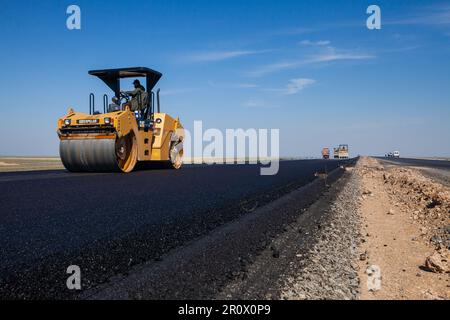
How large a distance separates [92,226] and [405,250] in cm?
396

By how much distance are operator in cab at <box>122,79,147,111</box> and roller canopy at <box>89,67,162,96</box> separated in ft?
1.11

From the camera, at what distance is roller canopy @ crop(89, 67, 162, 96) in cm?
1470

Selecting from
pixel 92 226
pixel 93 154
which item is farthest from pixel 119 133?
pixel 92 226

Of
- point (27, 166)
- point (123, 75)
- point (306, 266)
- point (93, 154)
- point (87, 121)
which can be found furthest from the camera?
point (27, 166)

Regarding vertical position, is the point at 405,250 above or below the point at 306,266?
below

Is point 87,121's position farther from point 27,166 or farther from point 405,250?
point 27,166

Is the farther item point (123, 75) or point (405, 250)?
point (123, 75)

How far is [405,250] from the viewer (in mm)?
4773

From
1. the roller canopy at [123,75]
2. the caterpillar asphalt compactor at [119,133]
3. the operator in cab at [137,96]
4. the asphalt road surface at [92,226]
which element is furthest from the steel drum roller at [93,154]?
the asphalt road surface at [92,226]

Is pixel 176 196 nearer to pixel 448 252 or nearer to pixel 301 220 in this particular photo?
pixel 301 220

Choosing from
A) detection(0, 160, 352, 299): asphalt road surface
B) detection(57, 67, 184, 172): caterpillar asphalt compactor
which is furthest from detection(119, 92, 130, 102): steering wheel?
detection(0, 160, 352, 299): asphalt road surface

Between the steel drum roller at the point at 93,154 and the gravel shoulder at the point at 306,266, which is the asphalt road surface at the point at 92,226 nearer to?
the gravel shoulder at the point at 306,266

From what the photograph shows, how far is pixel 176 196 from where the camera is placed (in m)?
7.96

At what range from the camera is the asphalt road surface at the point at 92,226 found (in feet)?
10.6
